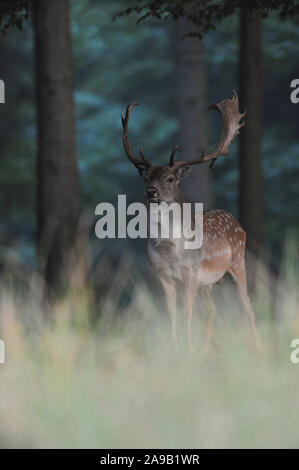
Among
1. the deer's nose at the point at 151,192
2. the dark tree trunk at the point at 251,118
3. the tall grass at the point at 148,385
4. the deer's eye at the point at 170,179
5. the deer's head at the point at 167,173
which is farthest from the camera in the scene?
the dark tree trunk at the point at 251,118

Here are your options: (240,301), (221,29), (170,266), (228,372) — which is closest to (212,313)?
(240,301)

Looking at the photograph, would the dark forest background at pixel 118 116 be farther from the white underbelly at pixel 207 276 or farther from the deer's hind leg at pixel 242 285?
the white underbelly at pixel 207 276

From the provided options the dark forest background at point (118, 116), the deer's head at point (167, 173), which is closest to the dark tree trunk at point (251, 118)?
the deer's head at point (167, 173)

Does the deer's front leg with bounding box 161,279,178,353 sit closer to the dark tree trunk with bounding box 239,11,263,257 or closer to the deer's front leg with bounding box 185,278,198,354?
the deer's front leg with bounding box 185,278,198,354

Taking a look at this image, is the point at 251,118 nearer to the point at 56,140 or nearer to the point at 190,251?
the point at 56,140

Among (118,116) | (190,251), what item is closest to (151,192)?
(190,251)

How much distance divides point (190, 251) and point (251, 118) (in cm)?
493

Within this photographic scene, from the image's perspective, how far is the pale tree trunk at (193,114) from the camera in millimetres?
12359

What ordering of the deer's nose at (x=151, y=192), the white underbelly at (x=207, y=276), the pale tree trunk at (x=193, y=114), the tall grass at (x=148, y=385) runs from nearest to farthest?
1. the tall grass at (x=148, y=385)
2. the deer's nose at (x=151, y=192)
3. the white underbelly at (x=207, y=276)
4. the pale tree trunk at (x=193, y=114)

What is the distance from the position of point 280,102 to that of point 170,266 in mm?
17048

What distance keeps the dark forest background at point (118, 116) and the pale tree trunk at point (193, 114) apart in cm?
543

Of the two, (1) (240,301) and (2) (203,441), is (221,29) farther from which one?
(2) (203,441)

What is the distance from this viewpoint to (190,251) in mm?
6402
